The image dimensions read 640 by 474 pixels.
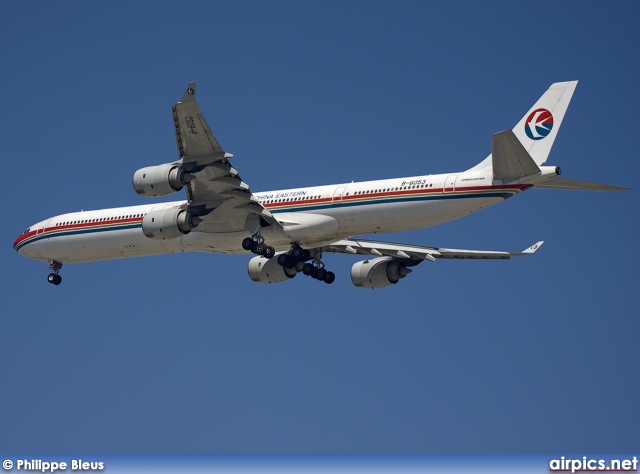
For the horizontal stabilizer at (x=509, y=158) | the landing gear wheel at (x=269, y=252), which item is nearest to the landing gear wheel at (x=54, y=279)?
the landing gear wheel at (x=269, y=252)

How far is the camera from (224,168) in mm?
42844

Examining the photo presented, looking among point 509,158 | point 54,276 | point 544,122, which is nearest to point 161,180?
point 54,276

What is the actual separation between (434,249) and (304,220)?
8239 millimetres

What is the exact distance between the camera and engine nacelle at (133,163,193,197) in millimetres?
42281

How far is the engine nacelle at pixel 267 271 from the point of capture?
49094 mm

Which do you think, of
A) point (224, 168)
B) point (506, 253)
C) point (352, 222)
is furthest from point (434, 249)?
point (224, 168)

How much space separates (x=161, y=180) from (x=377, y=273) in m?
12.0

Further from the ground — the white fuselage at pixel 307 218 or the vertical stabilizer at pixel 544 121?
the vertical stabilizer at pixel 544 121

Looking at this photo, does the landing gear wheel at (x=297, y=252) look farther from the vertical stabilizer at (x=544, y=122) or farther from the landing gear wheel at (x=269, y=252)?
the vertical stabilizer at (x=544, y=122)

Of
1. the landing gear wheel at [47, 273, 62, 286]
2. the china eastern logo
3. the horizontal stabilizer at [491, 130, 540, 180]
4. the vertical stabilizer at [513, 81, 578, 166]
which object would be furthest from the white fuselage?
the china eastern logo

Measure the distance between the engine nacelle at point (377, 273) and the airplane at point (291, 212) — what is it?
42 mm

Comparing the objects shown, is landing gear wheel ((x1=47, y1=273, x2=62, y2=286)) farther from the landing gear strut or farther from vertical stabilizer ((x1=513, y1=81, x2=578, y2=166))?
vertical stabilizer ((x1=513, y1=81, x2=578, y2=166))

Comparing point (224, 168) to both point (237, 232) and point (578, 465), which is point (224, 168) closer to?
point (237, 232)

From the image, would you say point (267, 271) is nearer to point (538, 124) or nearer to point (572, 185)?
point (538, 124)
